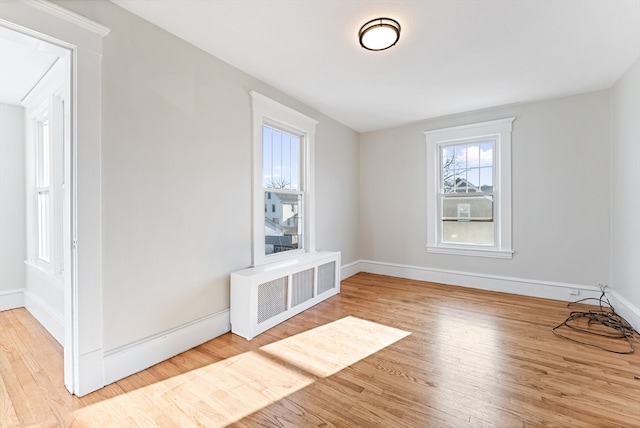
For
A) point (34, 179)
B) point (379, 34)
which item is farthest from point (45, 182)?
point (379, 34)

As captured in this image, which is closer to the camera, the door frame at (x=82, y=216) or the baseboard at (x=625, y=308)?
the door frame at (x=82, y=216)

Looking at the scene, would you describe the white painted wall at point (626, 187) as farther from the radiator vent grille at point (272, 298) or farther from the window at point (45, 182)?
the window at point (45, 182)

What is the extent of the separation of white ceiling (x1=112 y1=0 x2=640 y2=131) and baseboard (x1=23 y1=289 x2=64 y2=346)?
2698 mm

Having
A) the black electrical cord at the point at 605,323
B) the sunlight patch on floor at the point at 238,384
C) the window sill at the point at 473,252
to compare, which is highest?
the window sill at the point at 473,252

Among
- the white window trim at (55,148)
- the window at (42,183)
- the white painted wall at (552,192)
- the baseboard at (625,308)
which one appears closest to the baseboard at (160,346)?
the white window trim at (55,148)

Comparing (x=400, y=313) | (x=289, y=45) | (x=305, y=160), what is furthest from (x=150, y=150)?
(x=400, y=313)

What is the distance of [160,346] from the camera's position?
7.02 ft

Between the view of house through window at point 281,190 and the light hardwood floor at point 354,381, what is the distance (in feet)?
3.51

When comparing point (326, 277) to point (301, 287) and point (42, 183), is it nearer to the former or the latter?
point (301, 287)

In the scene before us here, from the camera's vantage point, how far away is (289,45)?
2.41 m

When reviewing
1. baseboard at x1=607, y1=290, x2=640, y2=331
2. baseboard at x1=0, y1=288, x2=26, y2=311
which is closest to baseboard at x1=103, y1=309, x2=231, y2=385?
baseboard at x1=0, y1=288, x2=26, y2=311

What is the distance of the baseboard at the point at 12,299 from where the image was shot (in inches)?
125

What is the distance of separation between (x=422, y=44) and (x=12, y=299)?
5.19 metres

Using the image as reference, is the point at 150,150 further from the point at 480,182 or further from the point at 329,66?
the point at 480,182
